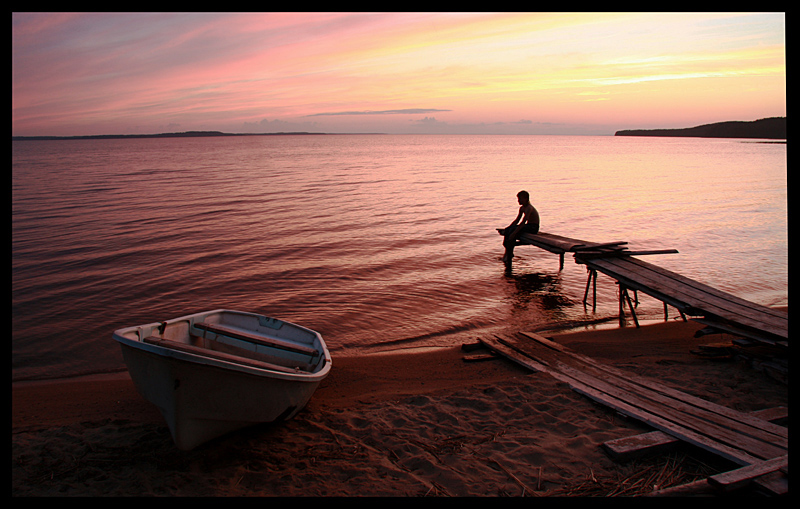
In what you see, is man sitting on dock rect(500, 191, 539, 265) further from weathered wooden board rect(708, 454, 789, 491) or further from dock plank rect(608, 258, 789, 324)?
weathered wooden board rect(708, 454, 789, 491)

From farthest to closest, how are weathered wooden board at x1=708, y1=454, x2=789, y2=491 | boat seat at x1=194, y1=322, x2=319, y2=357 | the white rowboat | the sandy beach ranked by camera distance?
boat seat at x1=194, y1=322, x2=319, y2=357
the white rowboat
the sandy beach
weathered wooden board at x1=708, y1=454, x2=789, y2=491

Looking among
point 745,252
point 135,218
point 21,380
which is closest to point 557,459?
point 21,380

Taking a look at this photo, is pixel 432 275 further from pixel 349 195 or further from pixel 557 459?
pixel 349 195

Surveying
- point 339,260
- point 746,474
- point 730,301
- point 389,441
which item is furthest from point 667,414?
point 339,260

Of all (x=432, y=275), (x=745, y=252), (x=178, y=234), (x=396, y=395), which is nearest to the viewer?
(x=396, y=395)

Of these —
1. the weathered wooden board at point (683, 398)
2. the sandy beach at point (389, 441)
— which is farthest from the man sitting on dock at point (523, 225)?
the sandy beach at point (389, 441)

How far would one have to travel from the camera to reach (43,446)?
5.31 m

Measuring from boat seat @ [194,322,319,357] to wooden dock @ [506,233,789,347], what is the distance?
643cm

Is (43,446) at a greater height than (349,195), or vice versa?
(349,195)

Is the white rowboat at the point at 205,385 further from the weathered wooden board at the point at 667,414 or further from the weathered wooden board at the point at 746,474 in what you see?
the weathered wooden board at the point at 746,474

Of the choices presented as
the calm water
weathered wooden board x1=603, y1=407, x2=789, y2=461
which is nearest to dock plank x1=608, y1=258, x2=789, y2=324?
the calm water

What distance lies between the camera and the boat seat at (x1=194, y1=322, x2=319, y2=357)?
677cm

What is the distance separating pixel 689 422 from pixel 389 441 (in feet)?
11.4
